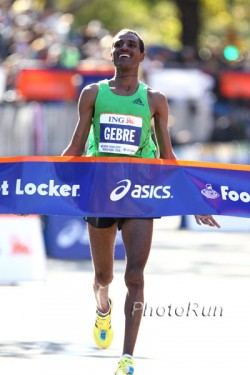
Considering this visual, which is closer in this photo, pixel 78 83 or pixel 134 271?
pixel 134 271

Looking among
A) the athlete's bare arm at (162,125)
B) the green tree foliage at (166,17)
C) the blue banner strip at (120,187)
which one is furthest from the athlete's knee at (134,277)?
the green tree foliage at (166,17)

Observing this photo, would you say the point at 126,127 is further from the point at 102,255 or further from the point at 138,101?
the point at 102,255

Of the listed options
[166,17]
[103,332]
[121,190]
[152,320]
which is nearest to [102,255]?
[121,190]

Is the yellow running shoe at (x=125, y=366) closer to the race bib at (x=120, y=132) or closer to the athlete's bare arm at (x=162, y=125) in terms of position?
the athlete's bare arm at (x=162, y=125)

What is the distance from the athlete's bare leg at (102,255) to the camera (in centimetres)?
880

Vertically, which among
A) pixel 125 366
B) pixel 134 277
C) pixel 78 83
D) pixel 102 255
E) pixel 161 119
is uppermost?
pixel 78 83

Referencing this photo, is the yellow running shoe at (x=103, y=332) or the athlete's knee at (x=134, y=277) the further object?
the yellow running shoe at (x=103, y=332)

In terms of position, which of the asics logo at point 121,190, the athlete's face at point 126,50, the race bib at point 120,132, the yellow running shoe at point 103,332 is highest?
the athlete's face at point 126,50

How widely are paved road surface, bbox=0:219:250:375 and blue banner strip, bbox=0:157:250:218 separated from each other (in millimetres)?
950

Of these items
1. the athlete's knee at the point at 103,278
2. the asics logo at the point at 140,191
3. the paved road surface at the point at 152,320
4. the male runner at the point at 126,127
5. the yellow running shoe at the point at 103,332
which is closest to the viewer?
the male runner at the point at 126,127

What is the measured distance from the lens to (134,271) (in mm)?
8367

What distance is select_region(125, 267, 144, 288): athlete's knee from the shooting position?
836cm

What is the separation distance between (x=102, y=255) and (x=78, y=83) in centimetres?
1637

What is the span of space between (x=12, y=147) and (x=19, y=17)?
4368mm
